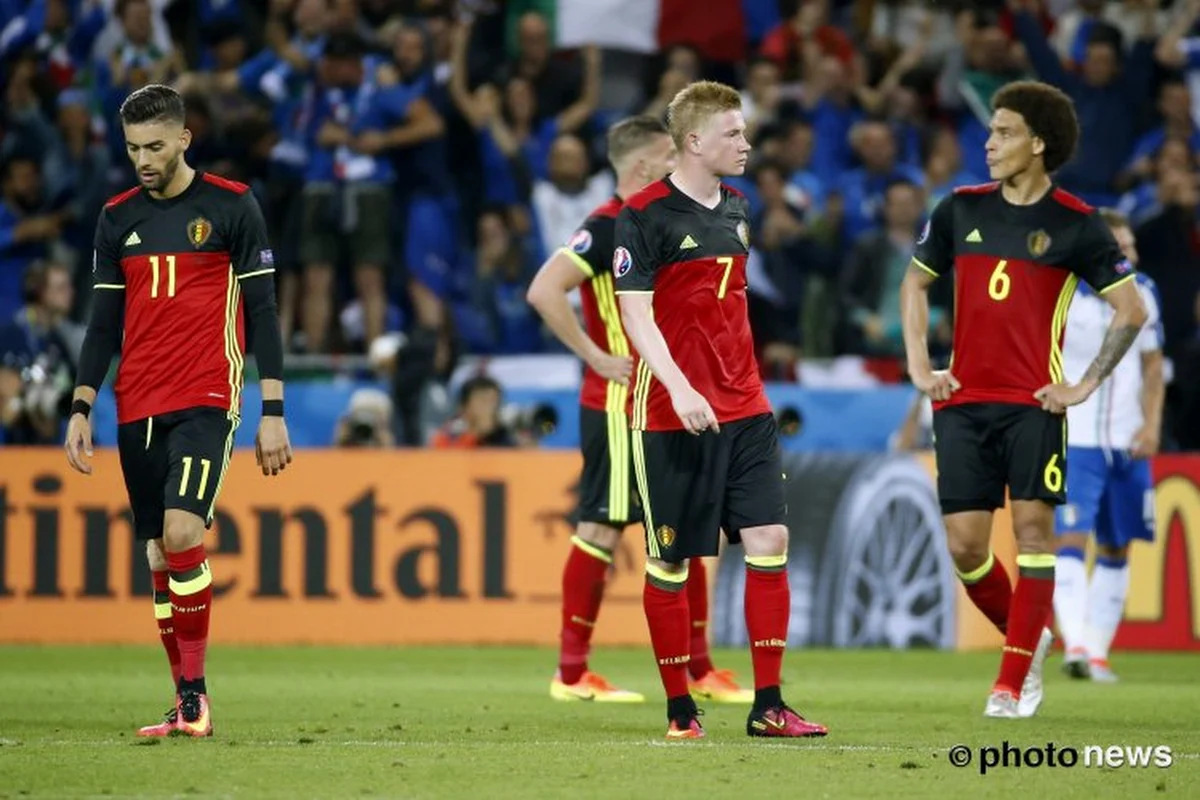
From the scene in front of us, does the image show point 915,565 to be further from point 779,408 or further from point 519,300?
point 519,300

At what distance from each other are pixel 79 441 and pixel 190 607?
32.4 inches

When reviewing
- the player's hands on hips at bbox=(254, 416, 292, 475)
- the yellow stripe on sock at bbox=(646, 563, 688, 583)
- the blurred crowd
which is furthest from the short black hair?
the blurred crowd

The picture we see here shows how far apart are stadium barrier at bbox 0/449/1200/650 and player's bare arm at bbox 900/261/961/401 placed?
16.8ft

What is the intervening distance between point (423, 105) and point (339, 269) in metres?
1.53

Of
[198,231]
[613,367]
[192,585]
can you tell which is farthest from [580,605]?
[198,231]

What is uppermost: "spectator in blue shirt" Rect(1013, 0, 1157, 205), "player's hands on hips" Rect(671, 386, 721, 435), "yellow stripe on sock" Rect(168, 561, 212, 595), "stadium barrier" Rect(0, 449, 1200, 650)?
"spectator in blue shirt" Rect(1013, 0, 1157, 205)

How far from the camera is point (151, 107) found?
8570 mm

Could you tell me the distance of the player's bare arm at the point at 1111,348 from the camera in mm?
9172

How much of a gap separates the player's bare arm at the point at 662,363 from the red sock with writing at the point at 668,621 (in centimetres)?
66

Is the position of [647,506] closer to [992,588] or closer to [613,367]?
[613,367]

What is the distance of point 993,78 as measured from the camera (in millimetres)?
18797

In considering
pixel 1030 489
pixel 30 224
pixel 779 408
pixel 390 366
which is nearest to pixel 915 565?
pixel 779 408

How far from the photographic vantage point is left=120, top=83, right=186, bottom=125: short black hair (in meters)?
8.58

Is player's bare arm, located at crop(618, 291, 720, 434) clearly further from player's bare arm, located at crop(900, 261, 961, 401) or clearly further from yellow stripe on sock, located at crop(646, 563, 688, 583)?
player's bare arm, located at crop(900, 261, 961, 401)
